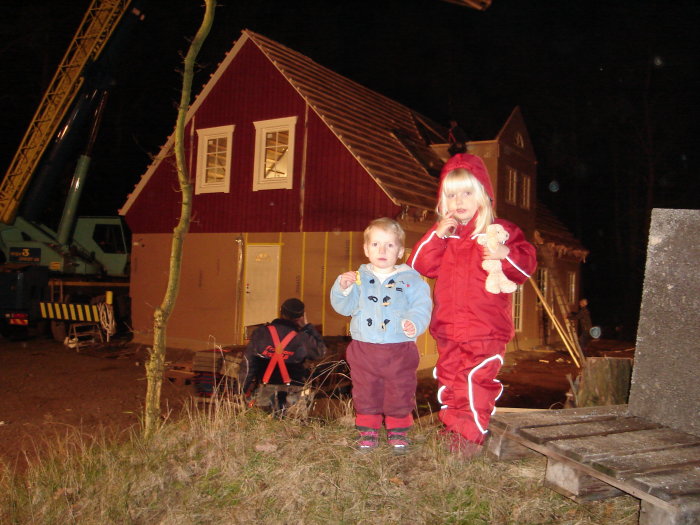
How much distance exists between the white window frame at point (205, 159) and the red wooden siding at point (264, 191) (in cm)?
14

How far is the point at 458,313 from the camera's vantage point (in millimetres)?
3578

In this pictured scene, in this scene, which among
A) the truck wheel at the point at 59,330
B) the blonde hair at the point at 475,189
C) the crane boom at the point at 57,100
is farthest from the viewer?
the crane boom at the point at 57,100

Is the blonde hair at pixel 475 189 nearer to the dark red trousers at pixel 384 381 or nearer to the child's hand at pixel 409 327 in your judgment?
the child's hand at pixel 409 327

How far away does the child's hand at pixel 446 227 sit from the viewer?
356 cm

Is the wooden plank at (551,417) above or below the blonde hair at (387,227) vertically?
below

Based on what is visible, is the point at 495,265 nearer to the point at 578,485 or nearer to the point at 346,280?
the point at 346,280

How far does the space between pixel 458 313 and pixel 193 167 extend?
12.2 m

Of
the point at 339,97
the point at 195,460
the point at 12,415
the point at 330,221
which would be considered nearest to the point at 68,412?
the point at 12,415

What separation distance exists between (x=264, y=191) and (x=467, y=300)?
10.3 meters

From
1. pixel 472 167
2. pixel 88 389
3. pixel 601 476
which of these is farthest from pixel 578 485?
pixel 88 389

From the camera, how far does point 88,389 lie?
9320 millimetres

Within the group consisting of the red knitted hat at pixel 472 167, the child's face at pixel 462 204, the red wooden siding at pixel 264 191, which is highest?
the red wooden siding at pixel 264 191

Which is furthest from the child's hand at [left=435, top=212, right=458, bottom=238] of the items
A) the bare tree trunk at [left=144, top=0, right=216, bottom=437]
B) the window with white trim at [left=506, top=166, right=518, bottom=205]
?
the window with white trim at [left=506, top=166, right=518, bottom=205]

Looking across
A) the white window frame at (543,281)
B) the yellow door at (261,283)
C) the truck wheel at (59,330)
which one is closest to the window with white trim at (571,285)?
the white window frame at (543,281)
